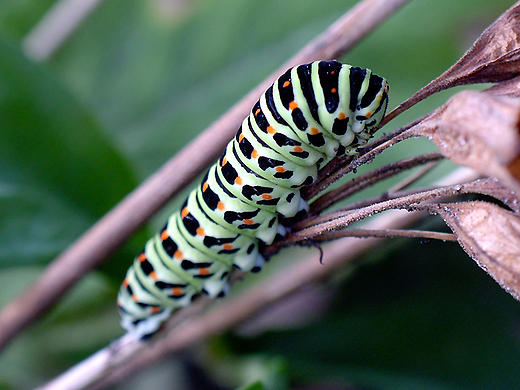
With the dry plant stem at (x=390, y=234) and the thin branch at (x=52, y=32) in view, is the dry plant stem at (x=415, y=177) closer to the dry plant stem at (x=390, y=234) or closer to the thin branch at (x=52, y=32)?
the dry plant stem at (x=390, y=234)

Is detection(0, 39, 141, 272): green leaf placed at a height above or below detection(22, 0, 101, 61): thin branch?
below

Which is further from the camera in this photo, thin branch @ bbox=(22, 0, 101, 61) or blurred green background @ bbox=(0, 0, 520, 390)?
thin branch @ bbox=(22, 0, 101, 61)

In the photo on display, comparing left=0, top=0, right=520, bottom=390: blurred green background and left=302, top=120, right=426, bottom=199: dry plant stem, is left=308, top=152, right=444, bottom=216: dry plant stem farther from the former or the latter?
left=0, top=0, right=520, bottom=390: blurred green background

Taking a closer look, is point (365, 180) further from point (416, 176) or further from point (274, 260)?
point (274, 260)

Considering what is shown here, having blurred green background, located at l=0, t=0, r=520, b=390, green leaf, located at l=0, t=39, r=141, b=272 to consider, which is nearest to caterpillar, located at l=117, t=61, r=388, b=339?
blurred green background, located at l=0, t=0, r=520, b=390

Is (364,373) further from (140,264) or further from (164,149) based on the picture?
(164,149)

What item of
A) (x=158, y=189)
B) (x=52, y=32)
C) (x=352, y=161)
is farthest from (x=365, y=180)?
(x=52, y=32)

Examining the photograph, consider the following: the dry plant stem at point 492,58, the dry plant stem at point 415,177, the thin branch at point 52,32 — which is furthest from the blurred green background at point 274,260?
the dry plant stem at point 492,58

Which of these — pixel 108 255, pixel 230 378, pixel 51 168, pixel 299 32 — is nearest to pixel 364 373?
pixel 230 378
